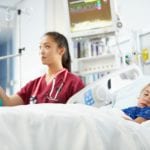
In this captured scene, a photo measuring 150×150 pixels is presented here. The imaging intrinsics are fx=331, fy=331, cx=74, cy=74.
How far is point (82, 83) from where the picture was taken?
2.13 meters

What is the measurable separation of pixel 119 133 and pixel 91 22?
1.58 m

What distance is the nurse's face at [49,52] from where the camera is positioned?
2193mm

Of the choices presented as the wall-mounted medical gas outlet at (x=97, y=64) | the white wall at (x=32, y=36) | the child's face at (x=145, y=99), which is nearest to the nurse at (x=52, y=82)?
the wall-mounted medical gas outlet at (x=97, y=64)

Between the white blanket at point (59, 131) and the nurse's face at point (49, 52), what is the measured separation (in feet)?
4.08

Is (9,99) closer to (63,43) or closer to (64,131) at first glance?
(63,43)

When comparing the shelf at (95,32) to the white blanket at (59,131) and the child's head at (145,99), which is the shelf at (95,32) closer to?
the child's head at (145,99)

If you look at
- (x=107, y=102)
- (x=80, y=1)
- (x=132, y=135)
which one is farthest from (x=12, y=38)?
(x=132, y=135)

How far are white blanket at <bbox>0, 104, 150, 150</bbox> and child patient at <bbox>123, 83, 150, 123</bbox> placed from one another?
A: 602mm

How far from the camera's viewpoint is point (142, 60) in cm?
267

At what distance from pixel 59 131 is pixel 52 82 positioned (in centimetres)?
127

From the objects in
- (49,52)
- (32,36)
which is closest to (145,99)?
(49,52)

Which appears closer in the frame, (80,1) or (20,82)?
(80,1)

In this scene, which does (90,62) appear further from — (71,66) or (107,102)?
(107,102)

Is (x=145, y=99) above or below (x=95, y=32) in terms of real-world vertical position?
below
